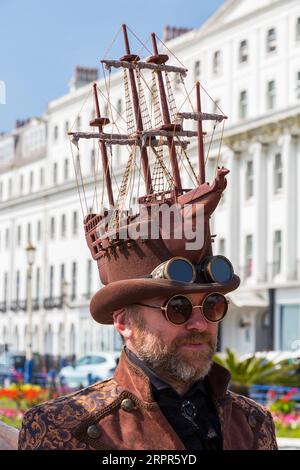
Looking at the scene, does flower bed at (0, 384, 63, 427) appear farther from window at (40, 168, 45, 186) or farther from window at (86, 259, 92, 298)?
window at (40, 168, 45, 186)

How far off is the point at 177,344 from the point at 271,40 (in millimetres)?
47227

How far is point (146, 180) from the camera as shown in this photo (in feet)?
13.6

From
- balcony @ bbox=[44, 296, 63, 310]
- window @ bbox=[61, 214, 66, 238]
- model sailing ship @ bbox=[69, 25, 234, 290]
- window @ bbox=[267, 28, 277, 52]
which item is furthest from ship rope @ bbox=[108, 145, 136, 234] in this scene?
balcony @ bbox=[44, 296, 63, 310]

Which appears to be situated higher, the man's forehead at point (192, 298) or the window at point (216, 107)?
the window at point (216, 107)

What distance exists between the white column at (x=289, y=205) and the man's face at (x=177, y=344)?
44.9 m

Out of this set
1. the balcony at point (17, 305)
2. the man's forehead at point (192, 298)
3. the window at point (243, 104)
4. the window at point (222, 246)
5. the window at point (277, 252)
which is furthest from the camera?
the balcony at point (17, 305)

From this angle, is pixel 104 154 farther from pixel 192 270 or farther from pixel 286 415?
pixel 286 415

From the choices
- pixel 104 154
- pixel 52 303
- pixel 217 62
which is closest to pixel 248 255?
pixel 217 62

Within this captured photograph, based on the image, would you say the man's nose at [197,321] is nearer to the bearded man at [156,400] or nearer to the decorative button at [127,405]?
the bearded man at [156,400]

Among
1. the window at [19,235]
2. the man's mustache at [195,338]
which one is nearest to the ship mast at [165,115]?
the man's mustache at [195,338]

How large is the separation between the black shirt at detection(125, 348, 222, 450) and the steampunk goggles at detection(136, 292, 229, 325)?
187 millimetres

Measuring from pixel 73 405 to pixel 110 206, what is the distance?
74 cm

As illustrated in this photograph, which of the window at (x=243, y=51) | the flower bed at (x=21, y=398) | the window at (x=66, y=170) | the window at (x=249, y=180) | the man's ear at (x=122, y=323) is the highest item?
the window at (x=243, y=51)

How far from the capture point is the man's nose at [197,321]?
3854mm
